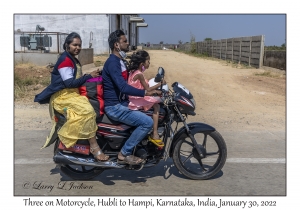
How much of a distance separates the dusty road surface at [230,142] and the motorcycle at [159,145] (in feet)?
0.70

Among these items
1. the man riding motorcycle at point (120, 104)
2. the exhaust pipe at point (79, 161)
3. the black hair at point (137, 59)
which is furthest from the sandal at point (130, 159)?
the black hair at point (137, 59)

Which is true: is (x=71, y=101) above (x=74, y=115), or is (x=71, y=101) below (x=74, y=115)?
above

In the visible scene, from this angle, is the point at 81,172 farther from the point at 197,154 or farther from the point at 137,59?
the point at 137,59

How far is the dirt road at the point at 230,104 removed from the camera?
8.20 metres

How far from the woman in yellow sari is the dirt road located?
11.0 ft

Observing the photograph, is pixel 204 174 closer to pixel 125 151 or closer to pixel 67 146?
pixel 125 151

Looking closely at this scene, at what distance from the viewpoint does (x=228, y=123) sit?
27.2 feet

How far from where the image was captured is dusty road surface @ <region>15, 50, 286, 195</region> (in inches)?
184

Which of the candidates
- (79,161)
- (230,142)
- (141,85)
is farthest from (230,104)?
(79,161)

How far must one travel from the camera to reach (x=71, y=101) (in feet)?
14.4

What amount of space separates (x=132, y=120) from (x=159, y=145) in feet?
Answer: 1.61

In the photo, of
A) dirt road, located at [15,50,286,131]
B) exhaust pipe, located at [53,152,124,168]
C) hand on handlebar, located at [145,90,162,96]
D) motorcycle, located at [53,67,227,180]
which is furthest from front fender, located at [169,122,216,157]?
dirt road, located at [15,50,286,131]

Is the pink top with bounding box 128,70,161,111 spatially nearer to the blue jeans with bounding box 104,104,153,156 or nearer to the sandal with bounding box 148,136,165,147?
the blue jeans with bounding box 104,104,153,156

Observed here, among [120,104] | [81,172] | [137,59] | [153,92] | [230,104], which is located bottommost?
[81,172]
